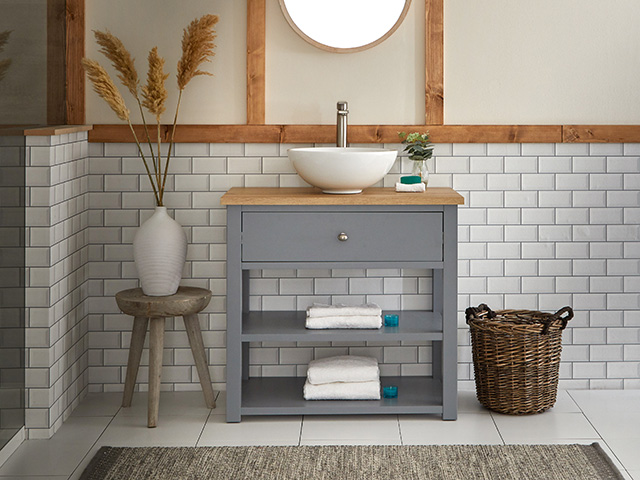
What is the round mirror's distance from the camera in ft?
13.3

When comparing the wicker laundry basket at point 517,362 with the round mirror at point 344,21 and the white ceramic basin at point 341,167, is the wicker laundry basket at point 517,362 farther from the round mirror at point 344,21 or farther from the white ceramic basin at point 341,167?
the round mirror at point 344,21

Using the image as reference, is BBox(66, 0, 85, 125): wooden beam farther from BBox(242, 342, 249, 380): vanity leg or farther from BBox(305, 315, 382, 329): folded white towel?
BBox(305, 315, 382, 329): folded white towel

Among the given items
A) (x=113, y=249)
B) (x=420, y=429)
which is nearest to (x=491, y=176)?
(x=420, y=429)

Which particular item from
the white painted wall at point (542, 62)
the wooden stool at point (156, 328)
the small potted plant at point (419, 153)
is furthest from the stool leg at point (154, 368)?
the white painted wall at point (542, 62)

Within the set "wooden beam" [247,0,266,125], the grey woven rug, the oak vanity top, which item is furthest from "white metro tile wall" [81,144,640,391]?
the grey woven rug

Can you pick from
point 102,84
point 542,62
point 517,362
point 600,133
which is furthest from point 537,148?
point 102,84

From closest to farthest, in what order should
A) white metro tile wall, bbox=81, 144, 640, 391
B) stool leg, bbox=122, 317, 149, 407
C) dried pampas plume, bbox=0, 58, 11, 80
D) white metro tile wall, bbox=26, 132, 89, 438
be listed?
dried pampas plume, bbox=0, 58, 11, 80 < white metro tile wall, bbox=26, 132, 89, 438 < stool leg, bbox=122, 317, 149, 407 < white metro tile wall, bbox=81, 144, 640, 391

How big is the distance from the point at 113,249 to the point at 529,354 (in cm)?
199

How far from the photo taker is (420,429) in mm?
3586

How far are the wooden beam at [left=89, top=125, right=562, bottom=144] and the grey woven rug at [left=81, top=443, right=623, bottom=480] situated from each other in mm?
1468

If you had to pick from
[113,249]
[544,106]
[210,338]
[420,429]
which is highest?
[544,106]

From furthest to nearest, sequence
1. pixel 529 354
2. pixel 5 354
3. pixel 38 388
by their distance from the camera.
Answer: pixel 529 354 < pixel 38 388 < pixel 5 354

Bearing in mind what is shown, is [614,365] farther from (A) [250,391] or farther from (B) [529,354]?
(A) [250,391]

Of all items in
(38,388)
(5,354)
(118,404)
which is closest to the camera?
(5,354)
